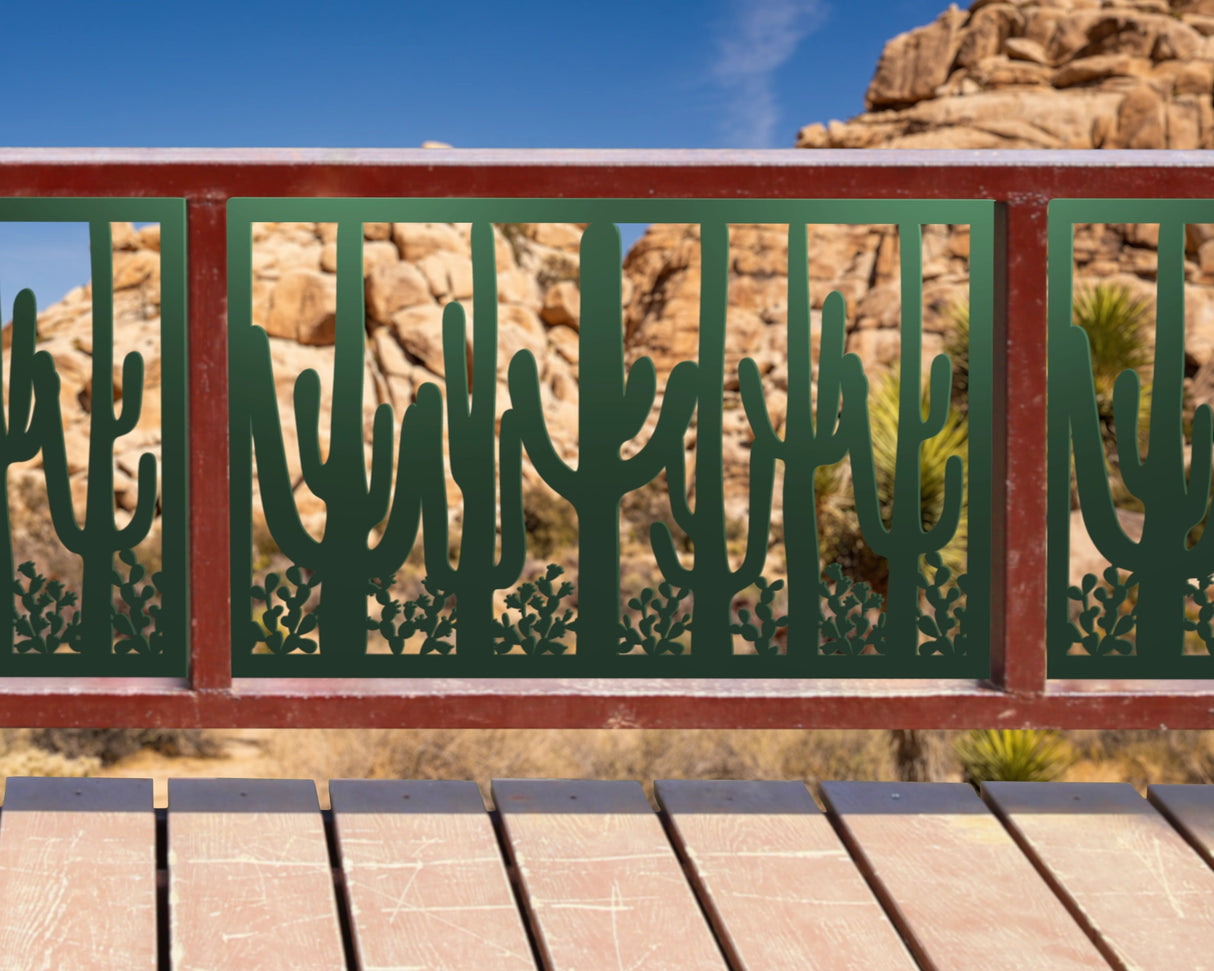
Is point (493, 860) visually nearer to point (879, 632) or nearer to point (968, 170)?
point (879, 632)

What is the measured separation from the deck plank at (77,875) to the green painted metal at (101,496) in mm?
287

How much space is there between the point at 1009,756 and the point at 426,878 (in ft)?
24.5

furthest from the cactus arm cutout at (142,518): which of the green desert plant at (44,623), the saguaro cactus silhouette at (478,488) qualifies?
the saguaro cactus silhouette at (478,488)

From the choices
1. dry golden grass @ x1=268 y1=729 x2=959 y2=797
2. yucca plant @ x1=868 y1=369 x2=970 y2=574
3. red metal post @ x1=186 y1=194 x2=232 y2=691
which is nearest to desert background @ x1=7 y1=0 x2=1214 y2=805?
dry golden grass @ x1=268 y1=729 x2=959 y2=797

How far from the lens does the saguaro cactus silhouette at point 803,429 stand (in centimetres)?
278

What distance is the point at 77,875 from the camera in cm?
228

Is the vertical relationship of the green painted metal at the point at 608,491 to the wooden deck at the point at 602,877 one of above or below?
above

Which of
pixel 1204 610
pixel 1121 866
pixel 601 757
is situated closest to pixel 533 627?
pixel 1121 866

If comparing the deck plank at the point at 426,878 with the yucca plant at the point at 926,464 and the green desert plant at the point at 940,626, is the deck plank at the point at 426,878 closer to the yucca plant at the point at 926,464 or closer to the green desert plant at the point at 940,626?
the green desert plant at the point at 940,626

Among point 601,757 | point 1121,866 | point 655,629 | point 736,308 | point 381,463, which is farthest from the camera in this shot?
point 736,308

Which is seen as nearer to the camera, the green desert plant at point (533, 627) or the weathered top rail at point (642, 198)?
the weathered top rail at point (642, 198)

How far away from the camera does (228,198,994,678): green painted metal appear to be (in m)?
2.73

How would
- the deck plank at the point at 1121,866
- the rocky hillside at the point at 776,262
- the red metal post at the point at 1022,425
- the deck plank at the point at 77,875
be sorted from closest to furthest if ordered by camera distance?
1. the deck plank at the point at 77,875
2. the deck plank at the point at 1121,866
3. the red metal post at the point at 1022,425
4. the rocky hillside at the point at 776,262

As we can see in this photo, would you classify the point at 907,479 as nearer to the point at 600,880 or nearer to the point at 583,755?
the point at 600,880
